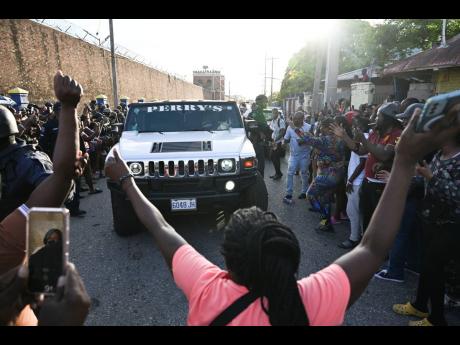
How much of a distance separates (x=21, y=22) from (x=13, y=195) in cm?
1519

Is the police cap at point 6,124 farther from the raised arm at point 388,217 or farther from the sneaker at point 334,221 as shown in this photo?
the sneaker at point 334,221

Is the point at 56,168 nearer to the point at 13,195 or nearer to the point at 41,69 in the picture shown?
the point at 13,195

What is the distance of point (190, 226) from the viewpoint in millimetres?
5250

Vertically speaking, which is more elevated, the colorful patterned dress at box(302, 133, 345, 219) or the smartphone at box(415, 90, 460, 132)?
the smartphone at box(415, 90, 460, 132)

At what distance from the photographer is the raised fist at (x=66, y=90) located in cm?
154

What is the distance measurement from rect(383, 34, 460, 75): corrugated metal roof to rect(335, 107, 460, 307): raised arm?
9.77m

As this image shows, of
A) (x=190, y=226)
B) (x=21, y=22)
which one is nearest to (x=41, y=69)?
(x=21, y=22)

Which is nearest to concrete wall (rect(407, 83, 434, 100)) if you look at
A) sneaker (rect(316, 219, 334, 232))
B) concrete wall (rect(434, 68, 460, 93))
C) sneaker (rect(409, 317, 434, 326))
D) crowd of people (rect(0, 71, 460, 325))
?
concrete wall (rect(434, 68, 460, 93))

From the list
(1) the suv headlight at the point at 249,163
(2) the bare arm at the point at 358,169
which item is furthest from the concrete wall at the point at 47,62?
(2) the bare arm at the point at 358,169

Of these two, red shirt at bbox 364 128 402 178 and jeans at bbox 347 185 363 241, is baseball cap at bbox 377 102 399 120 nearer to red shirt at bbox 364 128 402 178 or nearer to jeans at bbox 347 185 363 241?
red shirt at bbox 364 128 402 178

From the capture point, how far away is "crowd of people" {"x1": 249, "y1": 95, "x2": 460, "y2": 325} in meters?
2.71

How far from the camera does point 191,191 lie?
448cm

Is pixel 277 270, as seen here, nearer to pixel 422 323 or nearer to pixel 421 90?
pixel 422 323

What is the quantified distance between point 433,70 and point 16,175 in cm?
1289
